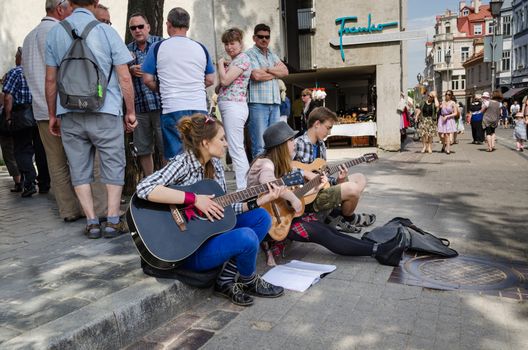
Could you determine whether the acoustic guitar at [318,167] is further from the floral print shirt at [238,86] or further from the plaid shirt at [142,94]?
the plaid shirt at [142,94]

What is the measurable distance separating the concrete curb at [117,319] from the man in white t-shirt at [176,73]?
190 cm

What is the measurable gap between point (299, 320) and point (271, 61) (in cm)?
357

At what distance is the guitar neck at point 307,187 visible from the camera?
425 cm

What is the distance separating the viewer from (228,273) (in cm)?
351

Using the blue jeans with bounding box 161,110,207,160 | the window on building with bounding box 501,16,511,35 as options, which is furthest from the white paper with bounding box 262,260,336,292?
the window on building with bounding box 501,16,511,35

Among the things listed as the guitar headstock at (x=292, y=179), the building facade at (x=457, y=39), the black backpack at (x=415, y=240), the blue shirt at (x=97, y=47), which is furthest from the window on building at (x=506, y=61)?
the blue shirt at (x=97, y=47)

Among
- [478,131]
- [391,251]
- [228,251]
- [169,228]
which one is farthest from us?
[478,131]

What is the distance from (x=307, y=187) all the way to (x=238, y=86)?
1688 millimetres

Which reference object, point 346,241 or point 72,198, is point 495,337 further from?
point 72,198

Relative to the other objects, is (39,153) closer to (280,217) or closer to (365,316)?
(280,217)

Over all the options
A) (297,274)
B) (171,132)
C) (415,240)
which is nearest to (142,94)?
(171,132)

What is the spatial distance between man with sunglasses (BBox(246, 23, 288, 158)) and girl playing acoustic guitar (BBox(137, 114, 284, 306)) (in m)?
2.13

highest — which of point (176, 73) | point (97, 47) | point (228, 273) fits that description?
point (97, 47)

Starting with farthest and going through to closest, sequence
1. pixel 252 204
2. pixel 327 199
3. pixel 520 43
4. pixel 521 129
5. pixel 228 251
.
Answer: pixel 520 43
pixel 521 129
pixel 327 199
pixel 252 204
pixel 228 251
